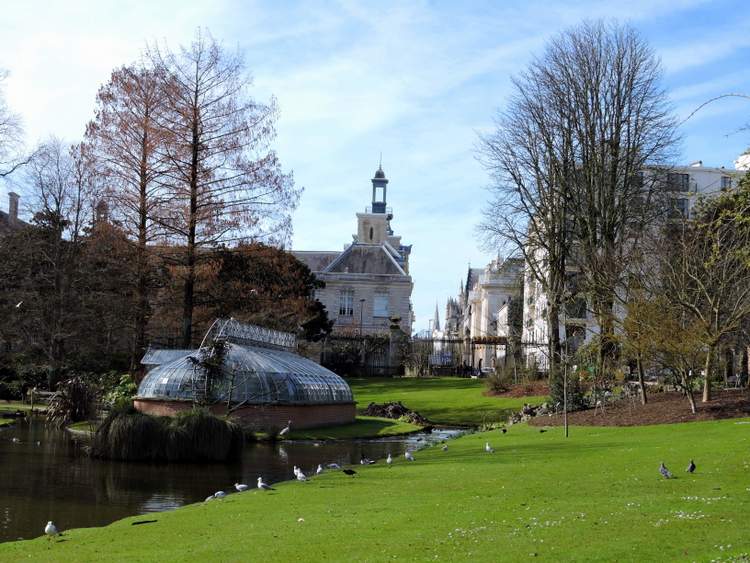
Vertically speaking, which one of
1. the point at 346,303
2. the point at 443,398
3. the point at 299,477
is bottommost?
the point at 299,477

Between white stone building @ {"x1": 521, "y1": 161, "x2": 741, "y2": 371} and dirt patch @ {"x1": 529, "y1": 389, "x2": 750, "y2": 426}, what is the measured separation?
3.04 metres

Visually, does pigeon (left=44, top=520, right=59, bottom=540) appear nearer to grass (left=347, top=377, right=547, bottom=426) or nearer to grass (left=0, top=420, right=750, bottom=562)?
grass (left=0, top=420, right=750, bottom=562)

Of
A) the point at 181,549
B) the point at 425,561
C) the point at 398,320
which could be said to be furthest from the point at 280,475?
the point at 398,320

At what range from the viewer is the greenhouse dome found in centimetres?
3181

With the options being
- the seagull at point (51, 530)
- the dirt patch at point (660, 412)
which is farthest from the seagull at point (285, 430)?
the seagull at point (51, 530)

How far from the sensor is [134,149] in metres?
36.7

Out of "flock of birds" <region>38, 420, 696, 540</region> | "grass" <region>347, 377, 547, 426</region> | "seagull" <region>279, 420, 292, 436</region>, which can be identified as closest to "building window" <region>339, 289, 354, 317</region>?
"grass" <region>347, 377, 547, 426</region>

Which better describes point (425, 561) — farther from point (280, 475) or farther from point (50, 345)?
point (50, 345)

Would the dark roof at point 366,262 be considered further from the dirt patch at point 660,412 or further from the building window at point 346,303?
the dirt patch at point 660,412

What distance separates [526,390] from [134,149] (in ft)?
78.3

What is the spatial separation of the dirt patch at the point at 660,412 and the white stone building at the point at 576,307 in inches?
120

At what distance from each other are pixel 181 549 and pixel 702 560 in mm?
5978

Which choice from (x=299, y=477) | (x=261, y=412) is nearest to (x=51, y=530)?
(x=299, y=477)

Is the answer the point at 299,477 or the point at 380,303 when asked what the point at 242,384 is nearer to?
the point at 299,477
